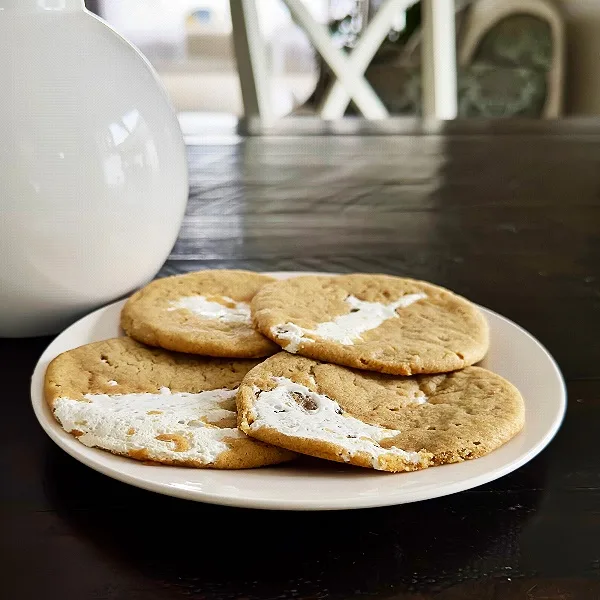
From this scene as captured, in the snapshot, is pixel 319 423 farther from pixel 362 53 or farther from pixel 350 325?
pixel 362 53

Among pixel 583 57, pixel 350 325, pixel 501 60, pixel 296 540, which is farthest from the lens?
pixel 583 57

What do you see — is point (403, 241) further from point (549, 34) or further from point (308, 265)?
point (549, 34)

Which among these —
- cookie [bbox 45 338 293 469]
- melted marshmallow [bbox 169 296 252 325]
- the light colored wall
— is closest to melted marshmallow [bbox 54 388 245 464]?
cookie [bbox 45 338 293 469]

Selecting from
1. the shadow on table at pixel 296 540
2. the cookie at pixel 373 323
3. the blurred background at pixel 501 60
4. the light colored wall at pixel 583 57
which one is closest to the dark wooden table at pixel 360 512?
the shadow on table at pixel 296 540

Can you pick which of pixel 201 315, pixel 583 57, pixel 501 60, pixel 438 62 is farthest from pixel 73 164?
pixel 583 57

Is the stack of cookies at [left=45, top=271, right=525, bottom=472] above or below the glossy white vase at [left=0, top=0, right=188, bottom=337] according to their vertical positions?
below

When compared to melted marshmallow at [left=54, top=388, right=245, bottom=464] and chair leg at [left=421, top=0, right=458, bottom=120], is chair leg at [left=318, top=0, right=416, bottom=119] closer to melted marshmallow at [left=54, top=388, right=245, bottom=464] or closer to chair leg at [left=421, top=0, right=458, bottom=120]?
chair leg at [left=421, top=0, right=458, bottom=120]

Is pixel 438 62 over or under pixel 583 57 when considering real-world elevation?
over
